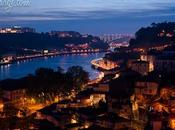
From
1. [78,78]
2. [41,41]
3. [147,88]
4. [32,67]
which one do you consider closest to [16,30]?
[41,41]

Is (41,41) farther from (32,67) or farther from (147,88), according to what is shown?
(147,88)

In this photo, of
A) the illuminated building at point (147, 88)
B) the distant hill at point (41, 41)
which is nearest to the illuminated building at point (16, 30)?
the distant hill at point (41, 41)

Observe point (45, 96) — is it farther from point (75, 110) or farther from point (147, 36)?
point (147, 36)

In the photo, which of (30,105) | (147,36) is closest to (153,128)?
(30,105)

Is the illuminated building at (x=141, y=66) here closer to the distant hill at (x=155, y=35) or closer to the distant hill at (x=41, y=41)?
the distant hill at (x=155, y=35)

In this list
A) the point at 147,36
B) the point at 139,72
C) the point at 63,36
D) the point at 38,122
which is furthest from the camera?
the point at 63,36
